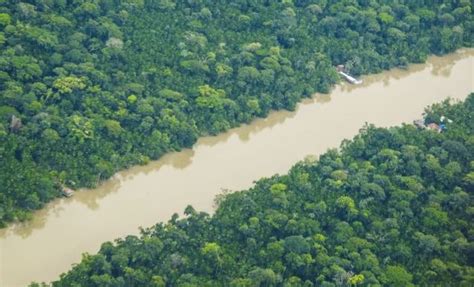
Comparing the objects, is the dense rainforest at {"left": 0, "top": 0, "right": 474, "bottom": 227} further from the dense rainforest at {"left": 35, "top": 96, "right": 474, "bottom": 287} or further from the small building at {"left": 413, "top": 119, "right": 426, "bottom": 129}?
the dense rainforest at {"left": 35, "top": 96, "right": 474, "bottom": 287}

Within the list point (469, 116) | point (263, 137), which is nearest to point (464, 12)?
point (469, 116)

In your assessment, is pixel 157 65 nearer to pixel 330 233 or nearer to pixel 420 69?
pixel 330 233

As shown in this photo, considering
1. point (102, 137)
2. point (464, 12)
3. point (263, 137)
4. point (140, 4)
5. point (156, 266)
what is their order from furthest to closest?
point (464, 12) < point (140, 4) < point (263, 137) < point (102, 137) < point (156, 266)

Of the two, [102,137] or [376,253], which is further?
[102,137]

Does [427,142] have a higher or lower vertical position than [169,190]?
higher

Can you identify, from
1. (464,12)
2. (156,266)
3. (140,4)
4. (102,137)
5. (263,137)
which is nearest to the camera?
(156,266)

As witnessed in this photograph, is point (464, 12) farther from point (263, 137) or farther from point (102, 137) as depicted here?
A: point (102, 137)

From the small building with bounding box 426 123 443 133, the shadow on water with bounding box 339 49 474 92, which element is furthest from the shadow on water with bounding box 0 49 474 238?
the small building with bounding box 426 123 443 133
